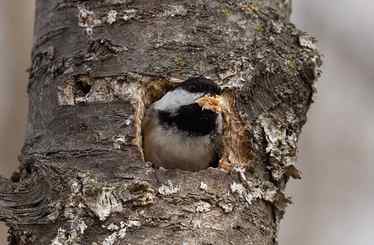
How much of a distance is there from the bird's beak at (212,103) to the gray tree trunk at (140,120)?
0.08ft

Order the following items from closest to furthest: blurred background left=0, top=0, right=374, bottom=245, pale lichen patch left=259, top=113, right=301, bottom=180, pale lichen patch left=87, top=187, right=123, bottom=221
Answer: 1. pale lichen patch left=87, top=187, right=123, bottom=221
2. pale lichen patch left=259, top=113, right=301, bottom=180
3. blurred background left=0, top=0, right=374, bottom=245

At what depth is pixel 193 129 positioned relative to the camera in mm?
2932

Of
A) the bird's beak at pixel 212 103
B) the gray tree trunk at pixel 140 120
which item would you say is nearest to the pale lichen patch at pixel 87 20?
the gray tree trunk at pixel 140 120

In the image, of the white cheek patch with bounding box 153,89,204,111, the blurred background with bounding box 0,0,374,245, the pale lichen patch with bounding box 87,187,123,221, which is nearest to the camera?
the pale lichen patch with bounding box 87,187,123,221

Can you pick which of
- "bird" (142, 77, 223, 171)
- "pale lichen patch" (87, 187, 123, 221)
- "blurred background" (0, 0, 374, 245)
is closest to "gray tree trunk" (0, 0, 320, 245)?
"pale lichen patch" (87, 187, 123, 221)

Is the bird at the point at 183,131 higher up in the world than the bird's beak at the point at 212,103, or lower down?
lower down

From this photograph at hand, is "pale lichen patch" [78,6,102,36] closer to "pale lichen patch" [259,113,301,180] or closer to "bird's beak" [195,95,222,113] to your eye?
"bird's beak" [195,95,222,113]

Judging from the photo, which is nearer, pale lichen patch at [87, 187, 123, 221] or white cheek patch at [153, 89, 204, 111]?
pale lichen patch at [87, 187, 123, 221]

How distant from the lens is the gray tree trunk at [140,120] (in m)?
2.16

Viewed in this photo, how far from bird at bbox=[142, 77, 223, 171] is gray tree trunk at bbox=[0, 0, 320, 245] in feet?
0.46

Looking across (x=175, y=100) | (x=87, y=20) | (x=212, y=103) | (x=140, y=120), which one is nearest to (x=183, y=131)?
(x=175, y=100)

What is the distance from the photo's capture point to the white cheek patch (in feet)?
8.64

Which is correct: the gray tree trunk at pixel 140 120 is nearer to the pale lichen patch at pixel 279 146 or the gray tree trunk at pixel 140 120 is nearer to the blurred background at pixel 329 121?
the pale lichen patch at pixel 279 146

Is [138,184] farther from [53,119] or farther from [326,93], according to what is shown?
[326,93]
